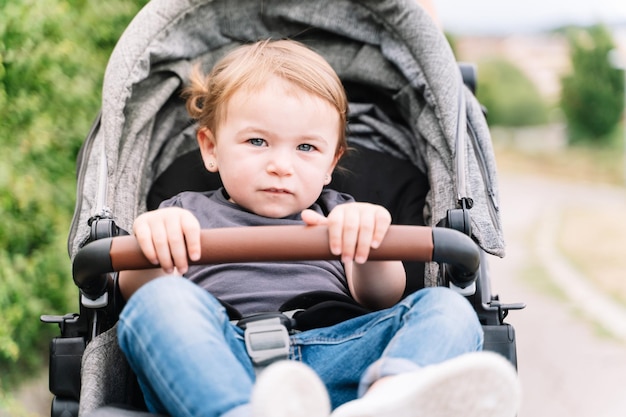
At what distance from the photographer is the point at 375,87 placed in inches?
127

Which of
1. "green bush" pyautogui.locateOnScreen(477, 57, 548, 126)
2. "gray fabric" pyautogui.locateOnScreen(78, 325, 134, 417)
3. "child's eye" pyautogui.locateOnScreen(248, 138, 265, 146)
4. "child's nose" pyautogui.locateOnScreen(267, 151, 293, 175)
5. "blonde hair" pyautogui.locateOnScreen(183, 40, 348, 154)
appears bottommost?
"green bush" pyautogui.locateOnScreen(477, 57, 548, 126)

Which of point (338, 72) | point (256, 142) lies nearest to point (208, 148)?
point (256, 142)

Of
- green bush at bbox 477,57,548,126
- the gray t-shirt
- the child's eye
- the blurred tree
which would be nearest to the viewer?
the gray t-shirt

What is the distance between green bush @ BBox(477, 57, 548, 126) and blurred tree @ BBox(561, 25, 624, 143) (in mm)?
2942

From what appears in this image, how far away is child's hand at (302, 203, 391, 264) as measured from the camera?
1.99 m

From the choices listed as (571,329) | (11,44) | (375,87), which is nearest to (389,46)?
(375,87)

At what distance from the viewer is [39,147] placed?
3506 mm

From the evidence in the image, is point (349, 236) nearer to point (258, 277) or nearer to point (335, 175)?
point (258, 277)

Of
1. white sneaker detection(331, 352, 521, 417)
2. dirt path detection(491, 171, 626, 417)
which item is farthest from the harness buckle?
dirt path detection(491, 171, 626, 417)

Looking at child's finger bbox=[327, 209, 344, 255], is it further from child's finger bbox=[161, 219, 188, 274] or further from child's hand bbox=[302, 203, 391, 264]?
child's finger bbox=[161, 219, 188, 274]

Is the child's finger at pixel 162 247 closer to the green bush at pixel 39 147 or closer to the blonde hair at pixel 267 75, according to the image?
the blonde hair at pixel 267 75

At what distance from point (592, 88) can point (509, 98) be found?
423 cm

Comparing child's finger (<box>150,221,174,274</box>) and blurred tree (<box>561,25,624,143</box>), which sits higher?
child's finger (<box>150,221,174,274</box>)

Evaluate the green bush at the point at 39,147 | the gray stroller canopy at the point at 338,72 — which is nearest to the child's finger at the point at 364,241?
the gray stroller canopy at the point at 338,72
